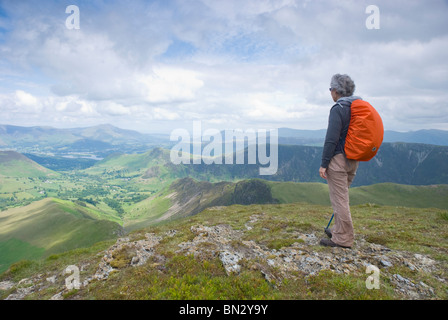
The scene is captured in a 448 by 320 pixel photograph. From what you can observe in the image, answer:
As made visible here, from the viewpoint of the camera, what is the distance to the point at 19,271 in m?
14.9

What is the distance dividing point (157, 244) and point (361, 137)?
1258 cm

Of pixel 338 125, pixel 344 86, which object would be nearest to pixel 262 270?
pixel 338 125

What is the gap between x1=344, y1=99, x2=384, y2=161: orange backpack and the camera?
26.6ft

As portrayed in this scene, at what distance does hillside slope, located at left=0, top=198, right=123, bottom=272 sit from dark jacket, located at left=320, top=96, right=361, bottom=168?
491 feet

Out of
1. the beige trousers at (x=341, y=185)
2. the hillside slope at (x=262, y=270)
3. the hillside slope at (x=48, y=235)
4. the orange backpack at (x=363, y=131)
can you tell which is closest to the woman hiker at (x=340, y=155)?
the beige trousers at (x=341, y=185)

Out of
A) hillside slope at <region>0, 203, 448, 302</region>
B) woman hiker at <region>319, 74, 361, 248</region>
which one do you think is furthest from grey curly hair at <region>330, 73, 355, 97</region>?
hillside slope at <region>0, 203, 448, 302</region>

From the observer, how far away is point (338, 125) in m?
8.74

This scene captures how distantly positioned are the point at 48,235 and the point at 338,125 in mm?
200536

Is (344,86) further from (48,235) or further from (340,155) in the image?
(48,235)

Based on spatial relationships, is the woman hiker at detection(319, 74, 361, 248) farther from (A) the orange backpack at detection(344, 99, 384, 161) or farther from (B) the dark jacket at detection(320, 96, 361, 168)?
(A) the orange backpack at detection(344, 99, 384, 161)

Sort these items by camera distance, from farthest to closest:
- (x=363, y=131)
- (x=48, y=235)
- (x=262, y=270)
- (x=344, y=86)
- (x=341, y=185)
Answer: (x=48, y=235)
(x=344, y=86)
(x=341, y=185)
(x=262, y=270)
(x=363, y=131)

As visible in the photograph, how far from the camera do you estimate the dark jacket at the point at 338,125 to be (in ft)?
28.6
